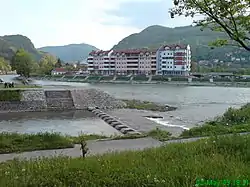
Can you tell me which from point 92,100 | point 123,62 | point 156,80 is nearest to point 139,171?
point 92,100

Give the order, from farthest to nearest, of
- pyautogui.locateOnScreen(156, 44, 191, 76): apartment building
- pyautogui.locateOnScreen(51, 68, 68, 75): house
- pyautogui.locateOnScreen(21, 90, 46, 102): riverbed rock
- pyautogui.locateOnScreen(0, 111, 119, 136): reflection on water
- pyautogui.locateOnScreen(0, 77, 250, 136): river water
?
pyautogui.locateOnScreen(51, 68, 68, 75): house < pyautogui.locateOnScreen(156, 44, 191, 76): apartment building < pyautogui.locateOnScreen(21, 90, 46, 102): riverbed rock < pyautogui.locateOnScreen(0, 77, 250, 136): river water < pyautogui.locateOnScreen(0, 111, 119, 136): reflection on water

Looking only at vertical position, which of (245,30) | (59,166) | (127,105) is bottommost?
(127,105)

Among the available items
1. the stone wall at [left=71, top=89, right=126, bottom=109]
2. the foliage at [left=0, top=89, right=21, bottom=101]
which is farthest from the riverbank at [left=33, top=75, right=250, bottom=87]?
the foliage at [left=0, top=89, right=21, bottom=101]

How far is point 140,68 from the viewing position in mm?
115250

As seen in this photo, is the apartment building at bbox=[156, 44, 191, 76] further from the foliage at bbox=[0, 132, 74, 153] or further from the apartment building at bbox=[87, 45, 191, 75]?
the foliage at bbox=[0, 132, 74, 153]

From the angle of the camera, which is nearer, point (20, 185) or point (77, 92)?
point (20, 185)

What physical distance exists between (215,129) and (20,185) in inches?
359

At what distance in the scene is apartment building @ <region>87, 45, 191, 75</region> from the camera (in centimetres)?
10506

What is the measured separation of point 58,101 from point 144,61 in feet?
268

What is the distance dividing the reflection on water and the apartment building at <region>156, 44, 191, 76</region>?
79360 millimetres

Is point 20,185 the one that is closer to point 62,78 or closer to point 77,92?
point 77,92

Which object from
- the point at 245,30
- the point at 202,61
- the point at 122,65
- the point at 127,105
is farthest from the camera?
the point at 202,61

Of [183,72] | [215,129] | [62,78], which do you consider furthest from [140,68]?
[215,129]

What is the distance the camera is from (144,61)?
114 meters
